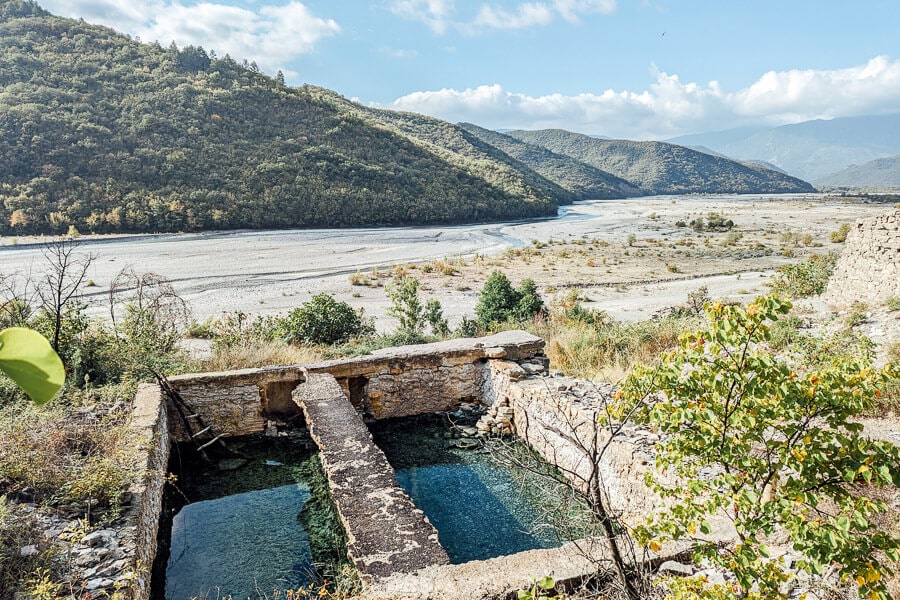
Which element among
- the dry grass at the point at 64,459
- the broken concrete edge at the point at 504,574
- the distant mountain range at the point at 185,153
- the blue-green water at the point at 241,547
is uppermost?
the distant mountain range at the point at 185,153

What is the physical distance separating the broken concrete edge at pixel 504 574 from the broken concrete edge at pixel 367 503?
288mm

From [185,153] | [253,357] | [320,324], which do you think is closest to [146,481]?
[253,357]

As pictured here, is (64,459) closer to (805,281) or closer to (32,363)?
(32,363)

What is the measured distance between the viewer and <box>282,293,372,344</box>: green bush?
426 inches

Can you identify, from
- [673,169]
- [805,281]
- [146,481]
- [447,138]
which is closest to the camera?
[146,481]

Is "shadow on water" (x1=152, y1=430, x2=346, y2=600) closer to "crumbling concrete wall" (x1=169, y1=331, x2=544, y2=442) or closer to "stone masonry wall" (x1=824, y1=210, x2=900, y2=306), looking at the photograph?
"crumbling concrete wall" (x1=169, y1=331, x2=544, y2=442)

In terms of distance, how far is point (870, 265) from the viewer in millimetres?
11055

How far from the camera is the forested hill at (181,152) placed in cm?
3077

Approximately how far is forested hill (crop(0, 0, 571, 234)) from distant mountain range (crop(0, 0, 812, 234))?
106 millimetres

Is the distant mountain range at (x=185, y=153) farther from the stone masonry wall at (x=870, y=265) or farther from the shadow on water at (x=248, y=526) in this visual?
the stone masonry wall at (x=870, y=265)

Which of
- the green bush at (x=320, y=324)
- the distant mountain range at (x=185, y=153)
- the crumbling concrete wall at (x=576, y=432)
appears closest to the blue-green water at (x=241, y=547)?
the crumbling concrete wall at (x=576, y=432)

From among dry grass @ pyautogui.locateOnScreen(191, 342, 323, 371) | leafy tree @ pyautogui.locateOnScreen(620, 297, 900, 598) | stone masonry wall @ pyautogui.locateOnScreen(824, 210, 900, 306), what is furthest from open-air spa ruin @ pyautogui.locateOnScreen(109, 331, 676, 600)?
stone masonry wall @ pyautogui.locateOnScreen(824, 210, 900, 306)

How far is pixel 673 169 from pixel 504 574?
14293cm

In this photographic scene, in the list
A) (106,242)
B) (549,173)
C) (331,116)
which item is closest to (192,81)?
(331,116)
